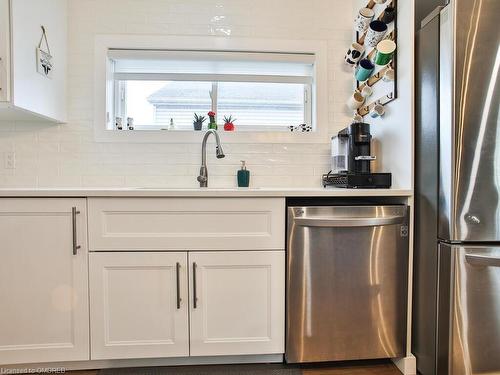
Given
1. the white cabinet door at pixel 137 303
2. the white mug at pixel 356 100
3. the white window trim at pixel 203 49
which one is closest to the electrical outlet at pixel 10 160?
the white window trim at pixel 203 49

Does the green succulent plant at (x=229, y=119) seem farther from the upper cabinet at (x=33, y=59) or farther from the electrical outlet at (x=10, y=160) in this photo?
the electrical outlet at (x=10, y=160)

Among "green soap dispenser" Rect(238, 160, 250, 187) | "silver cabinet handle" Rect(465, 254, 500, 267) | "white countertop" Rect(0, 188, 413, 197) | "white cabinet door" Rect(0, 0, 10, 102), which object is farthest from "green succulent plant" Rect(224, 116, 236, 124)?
"silver cabinet handle" Rect(465, 254, 500, 267)

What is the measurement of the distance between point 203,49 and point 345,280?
1676 mm

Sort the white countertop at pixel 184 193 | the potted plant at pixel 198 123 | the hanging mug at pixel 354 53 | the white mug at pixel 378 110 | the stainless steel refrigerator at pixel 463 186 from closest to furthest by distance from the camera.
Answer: the stainless steel refrigerator at pixel 463 186, the white countertop at pixel 184 193, the white mug at pixel 378 110, the hanging mug at pixel 354 53, the potted plant at pixel 198 123

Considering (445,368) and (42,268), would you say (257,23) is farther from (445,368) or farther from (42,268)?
(445,368)

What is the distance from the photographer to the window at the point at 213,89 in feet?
7.14

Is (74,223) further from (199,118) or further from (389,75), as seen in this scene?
(389,75)

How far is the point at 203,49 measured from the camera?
2.12 metres

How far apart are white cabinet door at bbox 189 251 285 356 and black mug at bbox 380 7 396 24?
1.35 metres

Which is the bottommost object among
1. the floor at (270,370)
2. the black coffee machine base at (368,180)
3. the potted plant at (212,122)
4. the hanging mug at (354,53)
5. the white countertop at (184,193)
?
the floor at (270,370)

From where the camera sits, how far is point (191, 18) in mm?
2113

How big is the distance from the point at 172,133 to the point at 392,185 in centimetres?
138

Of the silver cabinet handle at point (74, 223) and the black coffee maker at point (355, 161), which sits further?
the black coffee maker at point (355, 161)

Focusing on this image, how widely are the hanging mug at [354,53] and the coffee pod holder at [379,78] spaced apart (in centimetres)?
3
